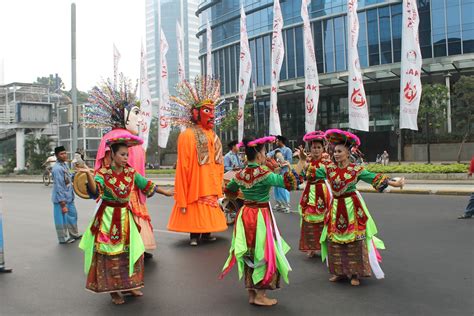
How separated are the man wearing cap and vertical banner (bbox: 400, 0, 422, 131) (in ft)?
40.2

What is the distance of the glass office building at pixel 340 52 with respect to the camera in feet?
125

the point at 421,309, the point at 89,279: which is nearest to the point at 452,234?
the point at 421,309

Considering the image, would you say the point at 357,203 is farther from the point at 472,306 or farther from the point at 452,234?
the point at 452,234

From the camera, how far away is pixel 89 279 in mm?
4637

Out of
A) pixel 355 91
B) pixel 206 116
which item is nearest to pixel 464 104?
pixel 355 91

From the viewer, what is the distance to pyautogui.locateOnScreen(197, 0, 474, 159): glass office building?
37969 millimetres

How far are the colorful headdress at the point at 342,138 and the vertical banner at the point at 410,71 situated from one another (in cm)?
1225

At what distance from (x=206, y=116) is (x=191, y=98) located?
1.27 ft

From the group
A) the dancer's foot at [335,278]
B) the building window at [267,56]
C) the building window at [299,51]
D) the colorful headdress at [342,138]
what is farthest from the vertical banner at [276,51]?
the building window at [267,56]

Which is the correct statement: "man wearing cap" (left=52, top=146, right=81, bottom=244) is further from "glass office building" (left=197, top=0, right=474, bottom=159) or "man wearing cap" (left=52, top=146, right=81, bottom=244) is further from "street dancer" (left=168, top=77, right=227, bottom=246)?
"glass office building" (left=197, top=0, right=474, bottom=159)

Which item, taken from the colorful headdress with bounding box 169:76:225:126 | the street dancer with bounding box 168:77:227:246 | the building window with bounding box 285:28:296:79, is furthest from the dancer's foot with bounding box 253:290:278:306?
the building window with bounding box 285:28:296:79

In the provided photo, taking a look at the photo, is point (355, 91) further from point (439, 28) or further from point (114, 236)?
point (439, 28)

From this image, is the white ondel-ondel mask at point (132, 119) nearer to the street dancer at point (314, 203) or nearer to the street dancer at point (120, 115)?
the street dancer at point (120, 115)

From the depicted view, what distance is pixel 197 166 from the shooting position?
7477 millimetres
